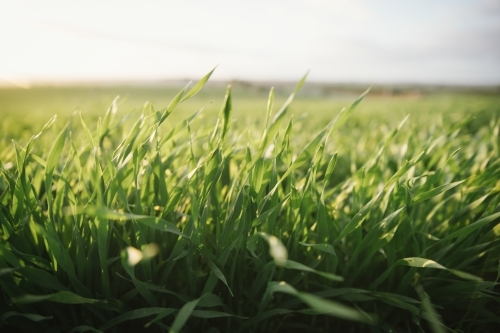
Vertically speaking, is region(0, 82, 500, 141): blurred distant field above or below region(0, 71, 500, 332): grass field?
above

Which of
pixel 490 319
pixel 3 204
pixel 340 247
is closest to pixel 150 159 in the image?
pixel 3 204

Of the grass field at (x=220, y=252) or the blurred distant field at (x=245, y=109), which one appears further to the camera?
the blurred distant field at (x=245, y=109)

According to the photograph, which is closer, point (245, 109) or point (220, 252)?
point (220, 252)

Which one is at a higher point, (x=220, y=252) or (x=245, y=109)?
(x=245, y=109)

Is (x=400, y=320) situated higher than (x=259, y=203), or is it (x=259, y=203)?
(x=259, y=203)

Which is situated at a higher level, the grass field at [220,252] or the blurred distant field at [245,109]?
the blurred distant field at [245,109]

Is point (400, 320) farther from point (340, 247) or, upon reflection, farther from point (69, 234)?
point (69, 234)

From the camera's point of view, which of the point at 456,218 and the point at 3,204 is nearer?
the point at 3,204

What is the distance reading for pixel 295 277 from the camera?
65 centimetres

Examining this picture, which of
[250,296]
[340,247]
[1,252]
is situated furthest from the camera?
[340,247]

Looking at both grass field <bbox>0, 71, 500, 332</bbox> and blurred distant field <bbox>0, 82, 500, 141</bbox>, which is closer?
grass field <bbox>0, 71, 500, 332</bbox>

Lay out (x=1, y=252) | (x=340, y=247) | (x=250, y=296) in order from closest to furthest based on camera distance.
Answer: (x=1, y=252) → (x=250, y=296) → (x=340, y=247)

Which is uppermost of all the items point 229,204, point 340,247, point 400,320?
point 229,204

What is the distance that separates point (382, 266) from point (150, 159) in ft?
1.94
